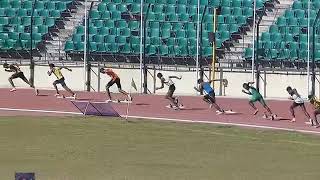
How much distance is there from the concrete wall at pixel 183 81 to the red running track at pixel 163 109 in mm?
1238

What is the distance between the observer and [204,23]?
4519cm

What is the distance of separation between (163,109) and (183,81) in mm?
5496

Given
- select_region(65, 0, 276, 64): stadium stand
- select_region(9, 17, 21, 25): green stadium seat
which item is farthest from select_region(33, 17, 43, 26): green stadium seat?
select_region(65, 0, 276, 64): stadium stand

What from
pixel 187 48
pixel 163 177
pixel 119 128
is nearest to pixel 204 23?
pixel 187 48

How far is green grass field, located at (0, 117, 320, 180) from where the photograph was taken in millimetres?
19172

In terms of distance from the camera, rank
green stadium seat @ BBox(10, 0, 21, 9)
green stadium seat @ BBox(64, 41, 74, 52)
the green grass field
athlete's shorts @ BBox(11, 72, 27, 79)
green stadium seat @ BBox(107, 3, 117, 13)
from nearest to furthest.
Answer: the green grass field < athlete's shorts @ BBox(11, 72, 27, 79) < green stadium seat @ BBox(64, 41, 74, 52) < green stadium seat @ BBox(107, 3, 117, 13) < green stadium seat @ BBox(10, 0, 21, 9)

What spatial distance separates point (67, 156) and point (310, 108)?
16900mm

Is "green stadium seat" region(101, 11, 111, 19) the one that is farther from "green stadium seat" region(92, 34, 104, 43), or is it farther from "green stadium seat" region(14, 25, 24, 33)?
"green stadium seat" region(14, 25, 24, 33)

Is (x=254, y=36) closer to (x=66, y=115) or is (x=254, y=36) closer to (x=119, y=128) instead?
(x=66, y=115)

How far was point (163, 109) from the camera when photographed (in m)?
37.1

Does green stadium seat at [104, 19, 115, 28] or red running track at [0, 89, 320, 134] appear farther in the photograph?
green stadium seat at [104, 19, 115, 28]

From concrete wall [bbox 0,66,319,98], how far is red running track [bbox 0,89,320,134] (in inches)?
48.7

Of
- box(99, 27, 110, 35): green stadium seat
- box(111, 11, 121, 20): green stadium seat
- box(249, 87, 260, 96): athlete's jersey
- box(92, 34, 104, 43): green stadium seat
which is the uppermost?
box(111, 11, 121, 20): green stadium seat

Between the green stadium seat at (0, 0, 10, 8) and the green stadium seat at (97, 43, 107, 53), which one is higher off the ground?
the green stadium seat at (0, 0, 10, 8)
